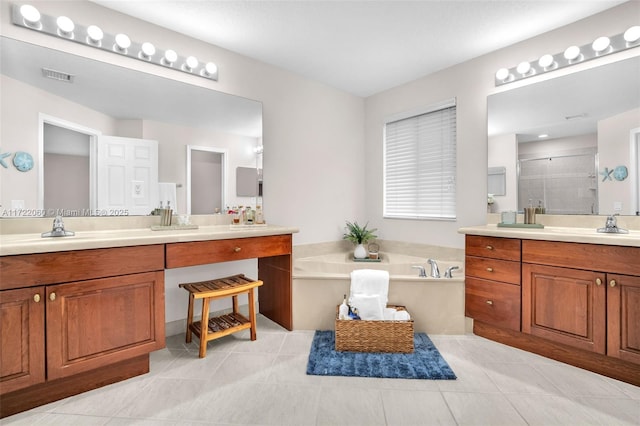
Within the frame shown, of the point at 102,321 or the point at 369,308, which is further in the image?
the point at 369,308

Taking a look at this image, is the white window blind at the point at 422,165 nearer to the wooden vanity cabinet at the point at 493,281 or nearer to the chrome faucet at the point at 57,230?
the wooden vanity cabinet at the point at 493,281

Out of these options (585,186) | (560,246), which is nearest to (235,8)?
(560,246)

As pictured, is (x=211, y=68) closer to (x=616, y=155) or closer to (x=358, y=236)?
(x=358, y=236)

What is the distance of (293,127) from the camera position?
3053 millimetres

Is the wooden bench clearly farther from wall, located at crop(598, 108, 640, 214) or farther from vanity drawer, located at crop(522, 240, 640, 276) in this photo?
wall, located at crop(598, 108, 640, 214)

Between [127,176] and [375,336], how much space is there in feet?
6.81

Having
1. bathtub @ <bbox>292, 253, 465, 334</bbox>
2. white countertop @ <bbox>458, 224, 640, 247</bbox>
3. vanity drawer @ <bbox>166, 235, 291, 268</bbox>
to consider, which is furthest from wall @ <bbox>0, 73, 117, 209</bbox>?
white countertop @ <bbox>458, 224, 640, 247</bbox>

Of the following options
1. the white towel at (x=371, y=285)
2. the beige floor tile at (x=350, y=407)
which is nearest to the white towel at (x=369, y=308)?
the white towel at (x=371, y=285)

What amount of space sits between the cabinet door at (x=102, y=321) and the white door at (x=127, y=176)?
68 centimetres

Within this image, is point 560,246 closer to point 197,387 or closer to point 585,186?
point 585,186

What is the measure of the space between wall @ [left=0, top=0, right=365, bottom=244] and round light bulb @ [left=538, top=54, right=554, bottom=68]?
181 cm

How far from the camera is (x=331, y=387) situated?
1.68 meters

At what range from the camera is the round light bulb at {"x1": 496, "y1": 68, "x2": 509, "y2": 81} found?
2551mm

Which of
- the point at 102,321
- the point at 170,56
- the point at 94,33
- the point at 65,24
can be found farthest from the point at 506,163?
the point at 65,24
